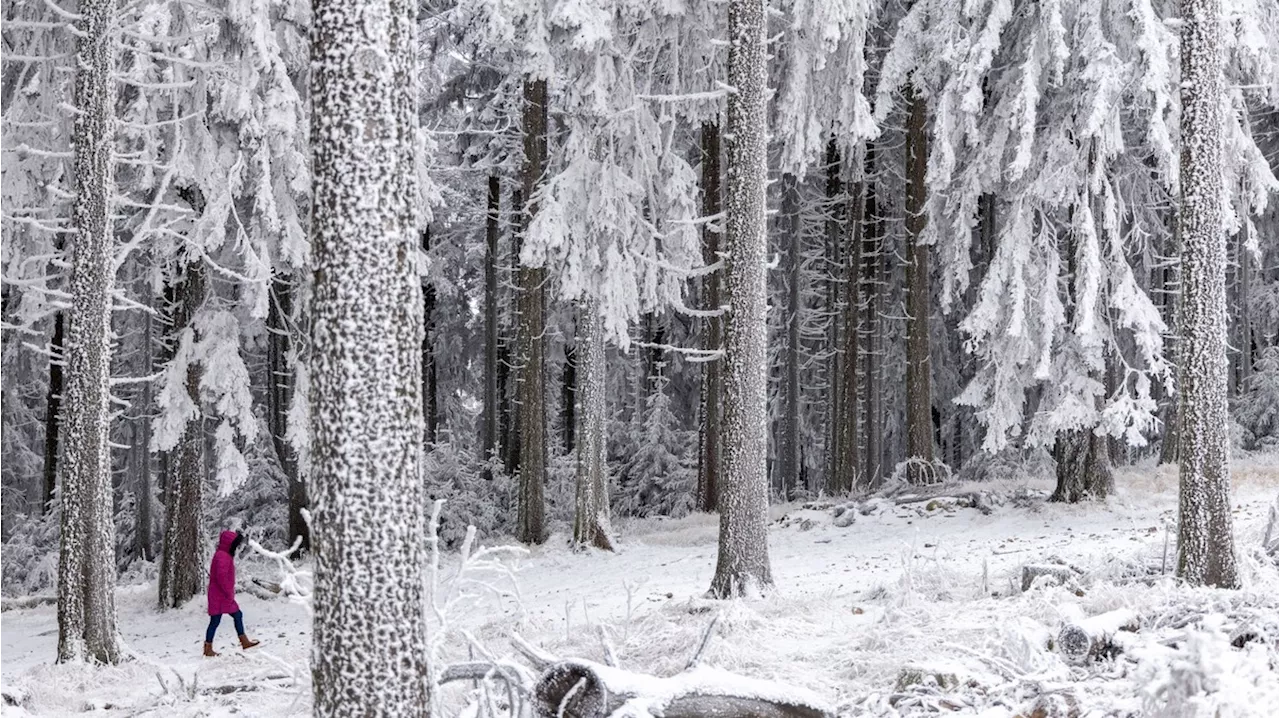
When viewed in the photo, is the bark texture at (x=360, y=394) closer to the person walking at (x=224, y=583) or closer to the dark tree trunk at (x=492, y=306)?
the person walking at (x=224, y=583)

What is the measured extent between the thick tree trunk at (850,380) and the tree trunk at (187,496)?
38.2ft

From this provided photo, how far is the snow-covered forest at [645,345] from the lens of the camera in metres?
4.77

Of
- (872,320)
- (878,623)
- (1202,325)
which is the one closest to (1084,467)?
(1202,325)

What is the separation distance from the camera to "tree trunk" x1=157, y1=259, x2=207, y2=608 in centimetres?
1501

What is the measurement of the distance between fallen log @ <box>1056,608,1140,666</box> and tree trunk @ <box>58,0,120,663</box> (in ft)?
29.3

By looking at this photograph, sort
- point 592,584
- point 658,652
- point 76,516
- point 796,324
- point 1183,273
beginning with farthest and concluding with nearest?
point 796,324 → point 592,584 → point 76,516 → point 1183,273 → point 658,652

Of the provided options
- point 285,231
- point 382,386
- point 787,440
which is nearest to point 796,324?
point 787,440

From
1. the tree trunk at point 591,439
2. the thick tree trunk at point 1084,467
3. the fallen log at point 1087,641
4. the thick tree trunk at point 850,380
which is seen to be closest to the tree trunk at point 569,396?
the thick tree trunk at point 850,380

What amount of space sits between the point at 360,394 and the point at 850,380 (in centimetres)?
1760

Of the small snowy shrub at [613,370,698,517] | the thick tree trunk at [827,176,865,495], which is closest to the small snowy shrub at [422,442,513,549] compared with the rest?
the small snowy shrub at [613,370,698,517]

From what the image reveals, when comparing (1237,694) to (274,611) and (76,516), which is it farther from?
(274,611)

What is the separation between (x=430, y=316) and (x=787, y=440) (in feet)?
34.8

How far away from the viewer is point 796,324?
→ 965 inches

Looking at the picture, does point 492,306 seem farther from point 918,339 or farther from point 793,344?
point 918,339
